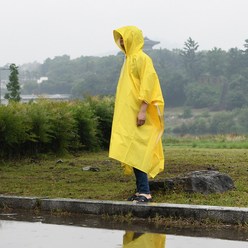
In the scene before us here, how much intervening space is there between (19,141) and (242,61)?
83.5 metres

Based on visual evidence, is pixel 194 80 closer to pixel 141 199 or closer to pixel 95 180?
pixel 95 180

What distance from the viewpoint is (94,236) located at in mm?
5469

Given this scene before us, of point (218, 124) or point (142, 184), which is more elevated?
point (142, 184)

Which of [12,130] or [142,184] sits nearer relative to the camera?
[142,184]

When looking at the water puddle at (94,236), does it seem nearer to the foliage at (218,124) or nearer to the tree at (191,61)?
the foliage at (218,124)

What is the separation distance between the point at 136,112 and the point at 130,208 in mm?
1123

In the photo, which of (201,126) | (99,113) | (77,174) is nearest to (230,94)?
(201,126)

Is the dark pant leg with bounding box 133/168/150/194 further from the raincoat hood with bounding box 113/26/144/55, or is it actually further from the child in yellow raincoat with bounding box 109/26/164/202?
the raincoat hood with bounding box 113/26/144/55

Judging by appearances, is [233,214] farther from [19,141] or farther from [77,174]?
[19,141]

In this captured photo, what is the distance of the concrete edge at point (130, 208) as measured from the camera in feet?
19.2

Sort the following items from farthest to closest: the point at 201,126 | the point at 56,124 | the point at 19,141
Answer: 1. the point at 201,126
2. the point at 56,124
3. the point at 19,141

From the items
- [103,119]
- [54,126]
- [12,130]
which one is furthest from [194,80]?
[12,130]

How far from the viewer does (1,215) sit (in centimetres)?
677

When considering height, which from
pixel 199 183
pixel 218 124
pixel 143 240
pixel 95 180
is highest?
pixel 199 183
